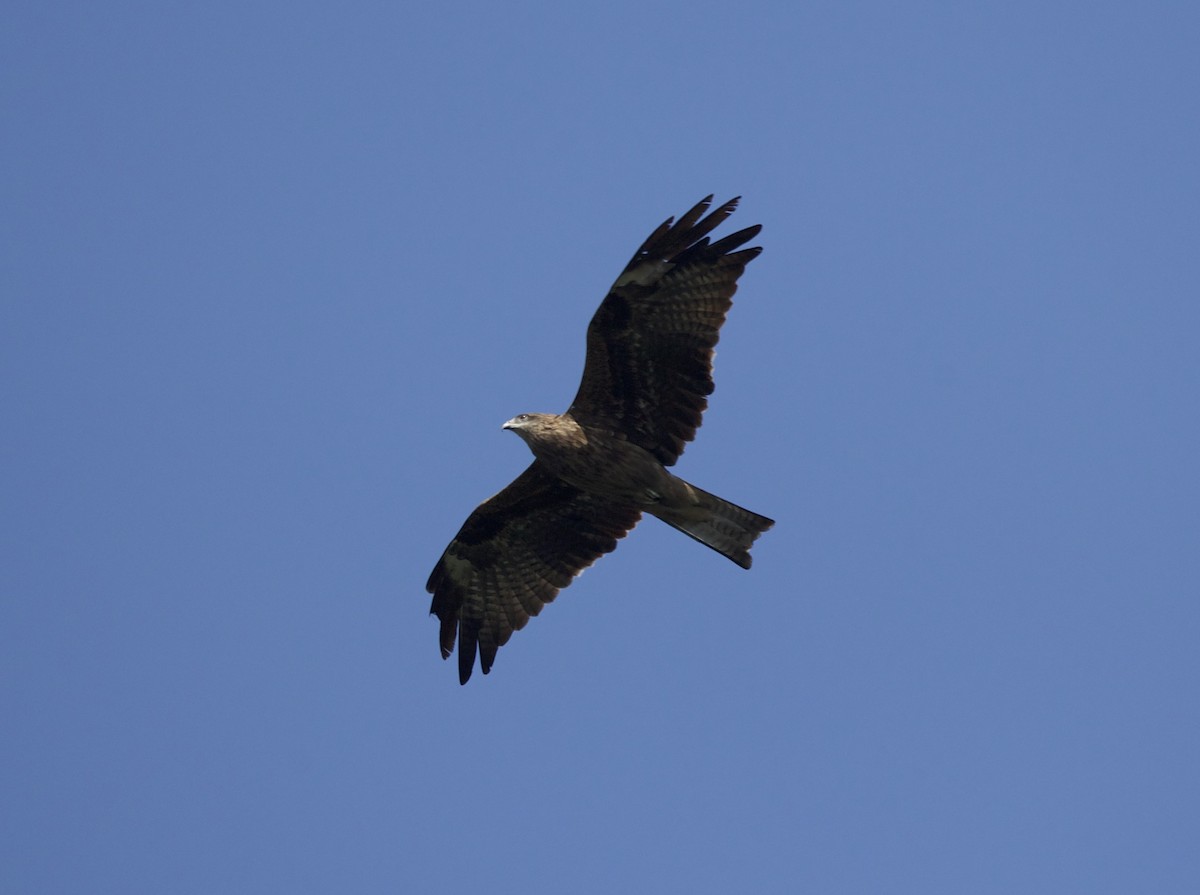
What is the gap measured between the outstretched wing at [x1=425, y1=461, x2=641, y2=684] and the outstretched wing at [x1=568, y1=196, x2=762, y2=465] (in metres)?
1.41

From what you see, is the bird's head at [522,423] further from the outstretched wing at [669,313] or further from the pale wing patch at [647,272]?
the pale wing patch at [647,272]

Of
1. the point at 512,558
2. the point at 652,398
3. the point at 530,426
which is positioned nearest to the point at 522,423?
the point at 530,426

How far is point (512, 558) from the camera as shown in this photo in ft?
45.7

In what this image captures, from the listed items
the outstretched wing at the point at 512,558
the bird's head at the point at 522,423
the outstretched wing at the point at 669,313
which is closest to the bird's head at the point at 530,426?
the bird's head at the point at 522,423

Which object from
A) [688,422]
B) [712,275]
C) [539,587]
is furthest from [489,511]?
[712,275]

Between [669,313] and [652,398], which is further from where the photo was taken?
[652,398]

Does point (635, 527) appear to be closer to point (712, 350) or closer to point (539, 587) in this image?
point (539, 587)

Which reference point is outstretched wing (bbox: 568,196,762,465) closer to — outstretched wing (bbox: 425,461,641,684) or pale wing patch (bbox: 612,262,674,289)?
pale wing patch (bbox: 612,262,674,289)

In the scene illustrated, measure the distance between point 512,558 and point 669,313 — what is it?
2960mm

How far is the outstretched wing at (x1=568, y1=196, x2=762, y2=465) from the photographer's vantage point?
12.4 meters

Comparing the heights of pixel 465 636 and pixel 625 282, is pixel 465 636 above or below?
below

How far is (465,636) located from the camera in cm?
1401

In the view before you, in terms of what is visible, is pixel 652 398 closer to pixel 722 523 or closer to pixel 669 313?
pixel 669 313

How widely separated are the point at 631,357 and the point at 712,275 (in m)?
0.95
